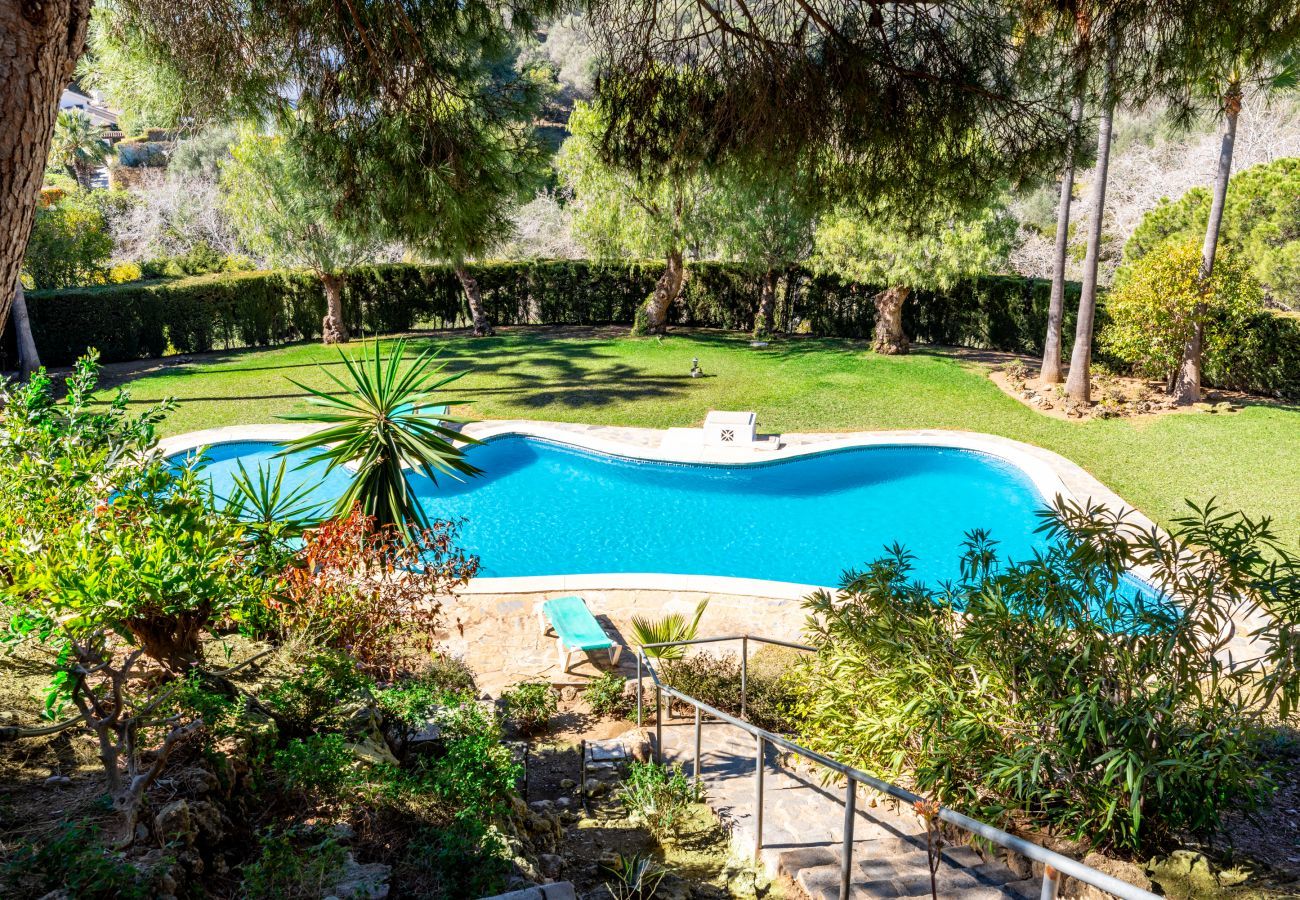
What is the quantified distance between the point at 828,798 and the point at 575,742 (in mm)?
1908

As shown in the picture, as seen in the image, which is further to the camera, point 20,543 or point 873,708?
point 873,708

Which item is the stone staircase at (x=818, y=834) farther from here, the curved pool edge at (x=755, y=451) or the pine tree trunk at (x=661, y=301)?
the pine tree trunk at (x=661, y=301)

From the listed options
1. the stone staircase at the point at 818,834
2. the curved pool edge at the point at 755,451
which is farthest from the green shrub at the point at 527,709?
the curved pool edge at the point at 755,451

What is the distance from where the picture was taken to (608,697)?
6844 millimetres

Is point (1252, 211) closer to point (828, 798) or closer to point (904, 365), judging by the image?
point (904, 365)

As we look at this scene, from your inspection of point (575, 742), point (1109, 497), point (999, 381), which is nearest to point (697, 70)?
point (575, 742)

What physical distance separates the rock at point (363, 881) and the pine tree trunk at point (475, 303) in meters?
18.8

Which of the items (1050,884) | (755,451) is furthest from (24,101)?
(755,451)

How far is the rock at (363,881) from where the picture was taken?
306 centimetres

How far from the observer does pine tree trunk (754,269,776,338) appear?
21.3 meters

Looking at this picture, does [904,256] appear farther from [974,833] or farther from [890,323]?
[974,833]

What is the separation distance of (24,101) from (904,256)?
54.8ft

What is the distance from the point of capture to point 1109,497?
11.1m

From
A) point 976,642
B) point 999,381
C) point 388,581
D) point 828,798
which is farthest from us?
point 999,381
